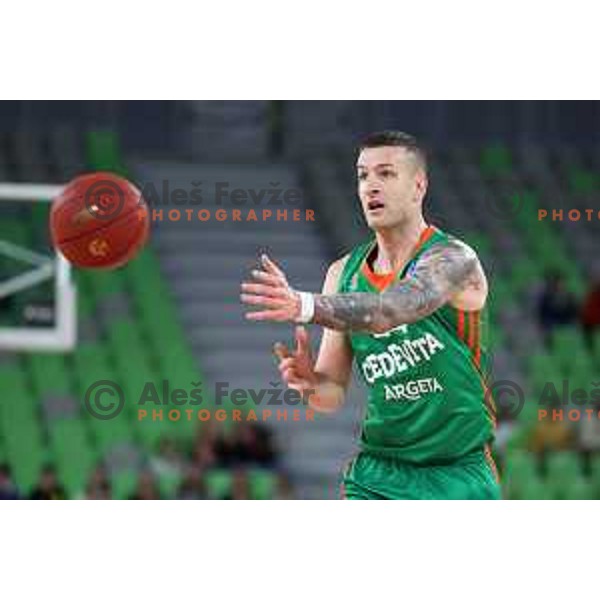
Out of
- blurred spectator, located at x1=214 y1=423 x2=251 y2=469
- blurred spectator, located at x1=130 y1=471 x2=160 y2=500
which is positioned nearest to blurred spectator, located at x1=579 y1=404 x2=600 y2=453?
blurred spectator, located at x1=214 y1=423 x2=251 y2=469

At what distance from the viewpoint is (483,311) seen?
534 centimetres

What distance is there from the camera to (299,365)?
523cm

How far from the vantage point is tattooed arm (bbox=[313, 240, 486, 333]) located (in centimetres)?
470

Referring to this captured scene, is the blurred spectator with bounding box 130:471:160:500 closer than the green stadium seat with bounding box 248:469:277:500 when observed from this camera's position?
Yes

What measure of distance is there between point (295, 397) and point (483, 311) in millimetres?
6052

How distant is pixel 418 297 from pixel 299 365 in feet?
1.66

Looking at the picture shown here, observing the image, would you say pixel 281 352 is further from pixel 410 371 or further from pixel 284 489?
pixel 284 489

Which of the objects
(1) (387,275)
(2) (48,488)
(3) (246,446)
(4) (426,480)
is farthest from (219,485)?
(1) (387,275)

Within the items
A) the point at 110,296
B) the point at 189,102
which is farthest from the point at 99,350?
the point at 189,102

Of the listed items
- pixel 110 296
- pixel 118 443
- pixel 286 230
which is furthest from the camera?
pixel 286 230

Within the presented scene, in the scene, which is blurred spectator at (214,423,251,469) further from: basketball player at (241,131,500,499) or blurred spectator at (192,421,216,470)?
basketball player at (241,131,500,499)

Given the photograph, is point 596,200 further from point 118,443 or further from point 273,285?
point 273,285

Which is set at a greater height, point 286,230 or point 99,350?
point 286,230

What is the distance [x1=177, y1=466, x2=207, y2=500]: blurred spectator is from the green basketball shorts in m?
4.28
